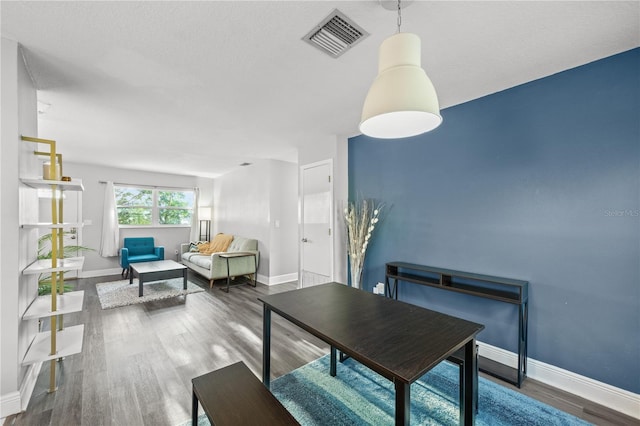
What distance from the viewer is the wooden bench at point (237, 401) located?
3.86 ft

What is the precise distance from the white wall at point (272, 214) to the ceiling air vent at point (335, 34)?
11.9 feet

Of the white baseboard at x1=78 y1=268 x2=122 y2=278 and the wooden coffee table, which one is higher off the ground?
the wooden coffee table

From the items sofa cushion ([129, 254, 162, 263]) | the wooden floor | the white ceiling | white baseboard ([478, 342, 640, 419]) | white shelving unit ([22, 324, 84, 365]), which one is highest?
the white ceiling

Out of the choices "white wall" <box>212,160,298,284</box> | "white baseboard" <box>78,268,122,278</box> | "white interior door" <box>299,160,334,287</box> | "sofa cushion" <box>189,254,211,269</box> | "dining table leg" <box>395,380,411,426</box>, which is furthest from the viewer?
"white baseboard" <box>78,268,122,278</box>

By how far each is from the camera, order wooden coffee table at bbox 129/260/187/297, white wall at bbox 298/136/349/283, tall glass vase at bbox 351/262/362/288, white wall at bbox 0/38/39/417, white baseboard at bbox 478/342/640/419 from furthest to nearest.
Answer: wooden coffee table at bbox 129/260/187/297 < white wall at bbox 298/136/349/283 < tall glass vase at bbox 351/262/362/288 < white baseboard at bbox 478/342/640/419 < white wall at bbox 0/38/39/417

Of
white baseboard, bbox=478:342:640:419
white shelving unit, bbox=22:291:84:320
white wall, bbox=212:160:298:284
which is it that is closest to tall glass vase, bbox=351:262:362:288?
white baseboard, bbox=478:342:640:419

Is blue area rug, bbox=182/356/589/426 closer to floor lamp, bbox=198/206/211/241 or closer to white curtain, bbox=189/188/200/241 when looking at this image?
white curtain, bbox=189/188/200/241

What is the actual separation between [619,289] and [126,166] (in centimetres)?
765

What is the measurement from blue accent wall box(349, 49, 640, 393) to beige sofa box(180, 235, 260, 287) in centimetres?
330

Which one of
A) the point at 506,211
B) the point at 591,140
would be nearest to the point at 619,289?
the point at 506,211

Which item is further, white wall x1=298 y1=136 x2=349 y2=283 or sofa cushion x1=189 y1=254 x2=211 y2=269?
sofa cushion x1=189 y1=254 x2=211 y2=269

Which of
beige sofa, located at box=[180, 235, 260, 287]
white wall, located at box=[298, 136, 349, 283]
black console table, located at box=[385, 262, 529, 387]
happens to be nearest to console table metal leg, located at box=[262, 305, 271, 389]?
black console table, located at box=[385, 262, 529, 387]

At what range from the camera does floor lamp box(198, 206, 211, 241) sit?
24.1 ft

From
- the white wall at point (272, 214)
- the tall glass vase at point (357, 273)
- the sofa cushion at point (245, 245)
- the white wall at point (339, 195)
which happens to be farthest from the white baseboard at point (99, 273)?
the tall glass vase at point (357, 273)
